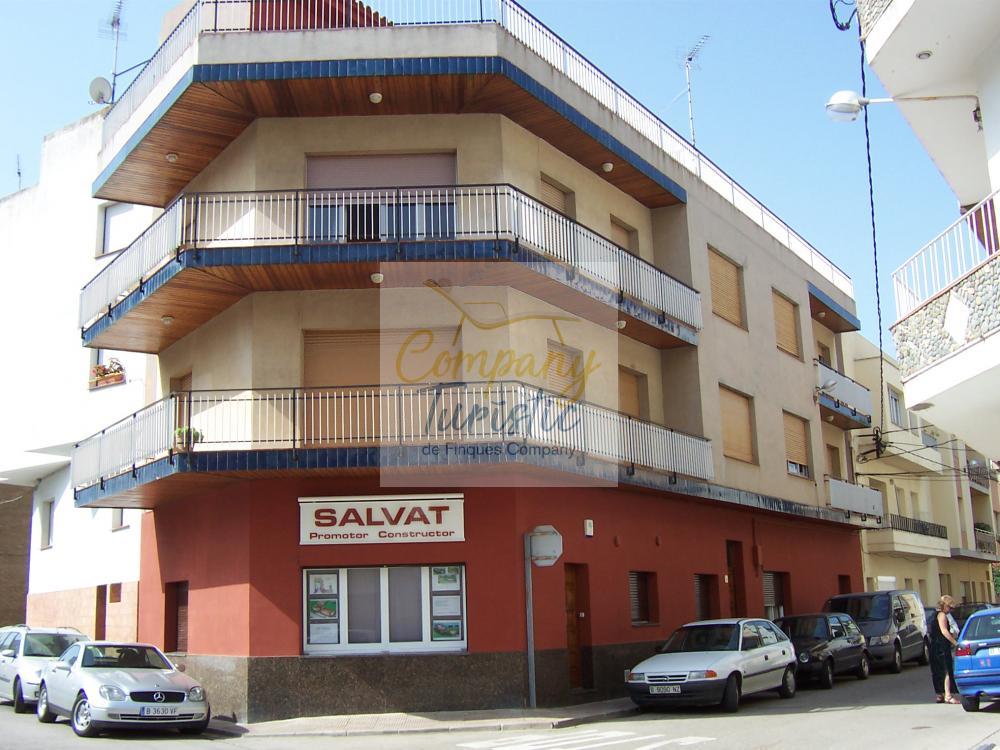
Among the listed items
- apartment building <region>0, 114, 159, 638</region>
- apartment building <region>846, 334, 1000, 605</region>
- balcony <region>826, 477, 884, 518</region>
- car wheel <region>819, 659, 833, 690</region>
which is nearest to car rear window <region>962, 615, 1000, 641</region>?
car wheel <region>819, 659, 833, 690</region>

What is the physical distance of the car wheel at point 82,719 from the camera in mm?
13812

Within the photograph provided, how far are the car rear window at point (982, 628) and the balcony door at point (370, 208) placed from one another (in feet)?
32.1

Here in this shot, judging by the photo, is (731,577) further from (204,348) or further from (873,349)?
(873,349)

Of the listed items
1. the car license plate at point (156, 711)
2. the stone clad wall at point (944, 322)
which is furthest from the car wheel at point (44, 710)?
the stone clad wall at point (944, 322)

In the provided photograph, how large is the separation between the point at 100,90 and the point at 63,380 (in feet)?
25.6

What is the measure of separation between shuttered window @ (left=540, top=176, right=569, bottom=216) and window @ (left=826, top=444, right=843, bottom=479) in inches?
596

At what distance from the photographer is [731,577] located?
2427 centimetres

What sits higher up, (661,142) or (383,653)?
(661,142)

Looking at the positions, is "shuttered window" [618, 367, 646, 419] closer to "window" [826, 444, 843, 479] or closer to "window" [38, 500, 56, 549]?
"window" [826, 444, 843, 479]

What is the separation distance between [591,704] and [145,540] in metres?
9.37

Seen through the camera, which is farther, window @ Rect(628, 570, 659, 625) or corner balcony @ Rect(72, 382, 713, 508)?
window @ Rect(628, 570, 659, 625)

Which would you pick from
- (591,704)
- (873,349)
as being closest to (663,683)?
(591,704)

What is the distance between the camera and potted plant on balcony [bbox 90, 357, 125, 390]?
24.2m

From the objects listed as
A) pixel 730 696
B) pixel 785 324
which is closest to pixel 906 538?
pixel 785 324
